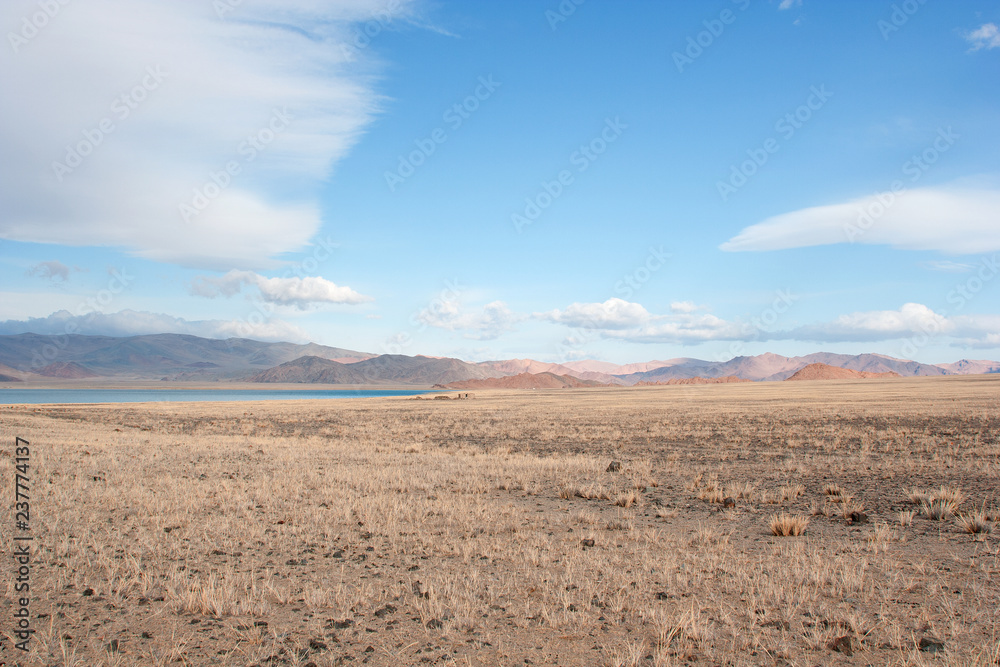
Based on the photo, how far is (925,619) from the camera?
5730 millimetres

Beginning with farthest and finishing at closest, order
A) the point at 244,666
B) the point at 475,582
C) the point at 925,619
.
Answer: the point at 475,582 → the point at 925,619 → the point at 244,666

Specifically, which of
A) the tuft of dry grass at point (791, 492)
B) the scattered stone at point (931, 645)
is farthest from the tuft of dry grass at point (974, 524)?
the scattered stone at point (931, 645)

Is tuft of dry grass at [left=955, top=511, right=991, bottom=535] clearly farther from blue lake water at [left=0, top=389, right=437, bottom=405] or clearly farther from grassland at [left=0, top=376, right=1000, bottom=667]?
blue lake water at [left=0, top=389, right=437, bottom=405]

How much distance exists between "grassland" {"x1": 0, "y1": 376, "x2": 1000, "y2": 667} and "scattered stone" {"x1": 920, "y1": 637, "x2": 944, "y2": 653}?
2cm

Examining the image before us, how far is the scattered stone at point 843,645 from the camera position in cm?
511

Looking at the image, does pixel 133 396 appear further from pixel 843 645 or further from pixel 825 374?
pixel 825 374

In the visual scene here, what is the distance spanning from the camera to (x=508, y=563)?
773 cm

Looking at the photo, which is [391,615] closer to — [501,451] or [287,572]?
[287,572]

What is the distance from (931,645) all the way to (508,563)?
A: 4.61 m

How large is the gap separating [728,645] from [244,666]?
4.36 m

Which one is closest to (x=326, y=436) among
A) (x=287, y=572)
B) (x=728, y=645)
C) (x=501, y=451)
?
(x=501, y=451)

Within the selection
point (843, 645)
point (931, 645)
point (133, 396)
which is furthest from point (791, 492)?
point (133, 396)

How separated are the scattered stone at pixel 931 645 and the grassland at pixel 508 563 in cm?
2

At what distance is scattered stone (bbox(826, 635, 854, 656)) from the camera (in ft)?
16.8
